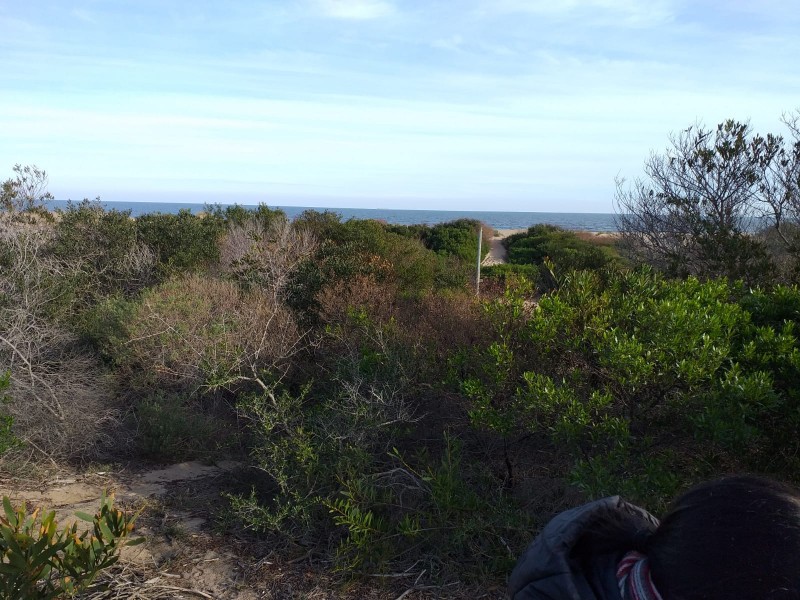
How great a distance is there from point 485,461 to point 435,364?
853mm

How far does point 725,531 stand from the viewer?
1.14 m

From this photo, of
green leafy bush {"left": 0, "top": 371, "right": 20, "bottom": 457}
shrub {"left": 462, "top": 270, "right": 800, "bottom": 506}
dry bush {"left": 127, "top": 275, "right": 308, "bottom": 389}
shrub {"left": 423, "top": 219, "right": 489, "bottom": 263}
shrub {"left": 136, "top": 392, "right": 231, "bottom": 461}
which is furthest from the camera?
shrub {"left": 423, "top": 219, "right": 489, "bottom": 263}

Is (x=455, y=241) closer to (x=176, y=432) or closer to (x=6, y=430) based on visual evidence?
(x=176, y=432)

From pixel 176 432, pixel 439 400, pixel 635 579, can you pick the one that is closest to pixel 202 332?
pixel 176 432

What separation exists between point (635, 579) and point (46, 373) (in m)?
6.42

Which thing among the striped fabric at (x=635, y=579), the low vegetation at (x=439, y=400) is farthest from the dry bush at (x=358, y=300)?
the striped fabric at (x=635, y=579)

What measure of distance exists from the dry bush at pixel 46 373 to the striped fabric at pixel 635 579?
5.25m

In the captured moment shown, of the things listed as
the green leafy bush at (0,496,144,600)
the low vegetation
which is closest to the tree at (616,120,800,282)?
the low vegetation

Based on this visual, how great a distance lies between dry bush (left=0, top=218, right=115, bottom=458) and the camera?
6023 mm

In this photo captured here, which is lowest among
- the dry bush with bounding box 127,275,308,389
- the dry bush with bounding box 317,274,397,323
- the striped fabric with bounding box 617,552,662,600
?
the dry bush with bounding box 127,275,308,389

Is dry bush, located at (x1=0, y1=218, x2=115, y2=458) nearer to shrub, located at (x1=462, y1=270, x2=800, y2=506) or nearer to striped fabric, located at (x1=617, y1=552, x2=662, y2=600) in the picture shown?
shrub, located at (x1=462, y1=270, x2=800, y2=506)

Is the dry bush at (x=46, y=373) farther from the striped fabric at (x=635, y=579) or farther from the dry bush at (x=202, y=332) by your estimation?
the striped fabric at (x=635, y=579)

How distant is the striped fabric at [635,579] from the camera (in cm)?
125

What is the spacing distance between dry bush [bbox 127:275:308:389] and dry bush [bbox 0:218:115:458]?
613mm
